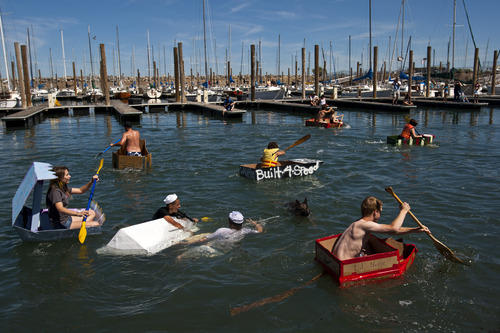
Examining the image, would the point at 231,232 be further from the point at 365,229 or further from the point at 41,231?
the point at 41,231

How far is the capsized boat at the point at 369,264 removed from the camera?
6.04 metres

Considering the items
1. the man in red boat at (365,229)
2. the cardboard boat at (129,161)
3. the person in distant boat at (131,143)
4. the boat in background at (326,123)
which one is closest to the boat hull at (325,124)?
the boat in background at (326,123)

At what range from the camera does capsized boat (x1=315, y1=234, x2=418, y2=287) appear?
19.8 feet

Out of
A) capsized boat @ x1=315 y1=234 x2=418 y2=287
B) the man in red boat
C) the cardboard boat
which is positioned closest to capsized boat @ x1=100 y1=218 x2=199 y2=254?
capsized boat @ x1=315 y1=234 x2=418 y2=287

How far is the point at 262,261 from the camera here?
721cm

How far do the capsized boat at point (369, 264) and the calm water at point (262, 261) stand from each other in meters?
0.15

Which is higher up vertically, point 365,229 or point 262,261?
point 365,229

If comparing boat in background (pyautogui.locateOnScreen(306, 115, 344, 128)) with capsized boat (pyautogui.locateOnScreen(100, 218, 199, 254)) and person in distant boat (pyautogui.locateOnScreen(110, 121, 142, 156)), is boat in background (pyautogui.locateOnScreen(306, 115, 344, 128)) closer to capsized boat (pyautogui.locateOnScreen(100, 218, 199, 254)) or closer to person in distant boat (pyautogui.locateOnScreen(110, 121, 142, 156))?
person in distant boat (pyautogui.locateOnScreen(110, 121, 142, 156))

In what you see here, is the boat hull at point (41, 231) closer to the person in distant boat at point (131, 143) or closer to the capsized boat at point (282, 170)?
the capsized boat at point (282, 170)

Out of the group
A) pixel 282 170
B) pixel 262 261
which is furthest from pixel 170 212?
pixel 282 170

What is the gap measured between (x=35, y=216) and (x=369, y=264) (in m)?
6.09

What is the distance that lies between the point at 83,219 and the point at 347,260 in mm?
5056

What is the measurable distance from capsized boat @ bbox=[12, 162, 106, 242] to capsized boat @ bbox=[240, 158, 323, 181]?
549 centimetres

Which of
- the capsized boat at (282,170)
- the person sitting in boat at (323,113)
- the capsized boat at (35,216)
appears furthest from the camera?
the person sitting in boat at (323,113)
